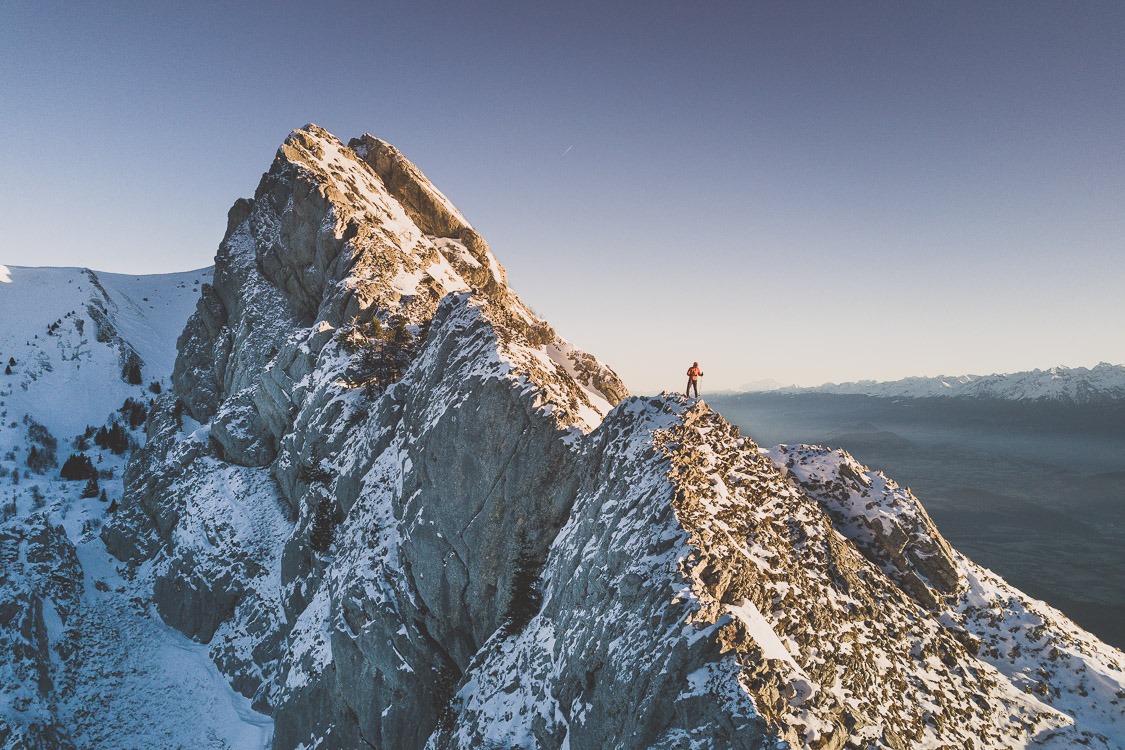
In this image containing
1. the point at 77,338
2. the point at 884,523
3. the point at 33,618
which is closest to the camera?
the point at 884,523

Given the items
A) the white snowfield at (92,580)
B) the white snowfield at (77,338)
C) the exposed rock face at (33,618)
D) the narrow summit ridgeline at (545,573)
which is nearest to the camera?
the narrow summit ridgeline at (545,573)

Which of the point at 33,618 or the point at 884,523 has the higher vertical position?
the point at 884,523

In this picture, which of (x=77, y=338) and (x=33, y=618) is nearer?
(x=33, y=618)

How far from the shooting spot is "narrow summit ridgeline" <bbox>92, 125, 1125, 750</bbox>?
47.1ft

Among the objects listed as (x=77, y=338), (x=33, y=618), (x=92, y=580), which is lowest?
(x=92, y=580)

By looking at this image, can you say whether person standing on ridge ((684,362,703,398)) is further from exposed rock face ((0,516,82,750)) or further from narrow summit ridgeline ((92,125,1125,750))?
exposed rock face ((0,516,82,750))

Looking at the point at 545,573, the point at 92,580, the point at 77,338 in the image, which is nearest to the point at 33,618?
the point at 92,580

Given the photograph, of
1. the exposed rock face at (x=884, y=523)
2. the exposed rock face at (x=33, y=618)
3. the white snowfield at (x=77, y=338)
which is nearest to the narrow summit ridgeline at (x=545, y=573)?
the exposed rock face at (x=884, y=523)

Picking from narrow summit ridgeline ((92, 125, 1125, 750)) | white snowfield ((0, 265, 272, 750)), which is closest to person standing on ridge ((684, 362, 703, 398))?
narrow summit ridgeline ((92, 125, 1125, 750))

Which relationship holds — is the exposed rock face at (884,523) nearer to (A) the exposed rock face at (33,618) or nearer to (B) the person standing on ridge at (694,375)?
(B) the person standing on ridge at (694,375)

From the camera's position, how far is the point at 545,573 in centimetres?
2164

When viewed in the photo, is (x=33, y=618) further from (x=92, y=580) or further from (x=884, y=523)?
(x=884, y=523)

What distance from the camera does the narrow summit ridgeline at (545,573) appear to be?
14352mm

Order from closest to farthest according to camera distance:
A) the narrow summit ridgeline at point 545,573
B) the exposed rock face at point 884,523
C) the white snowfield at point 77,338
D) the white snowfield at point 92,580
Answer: the narrow summit ridgeline at point 545,573 < the exposed rock face at point 884,523 < the white snowfield at point 92,580 < the white snowfield at point 77,338
